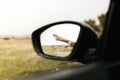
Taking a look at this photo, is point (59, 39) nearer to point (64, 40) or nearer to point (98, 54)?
point (64, 40)

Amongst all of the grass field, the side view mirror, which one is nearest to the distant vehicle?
Result: the side view mirror

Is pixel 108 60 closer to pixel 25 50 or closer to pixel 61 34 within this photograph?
pixel 61 34

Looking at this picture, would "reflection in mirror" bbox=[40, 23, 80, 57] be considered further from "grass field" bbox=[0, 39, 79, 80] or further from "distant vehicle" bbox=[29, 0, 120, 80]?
"grass field" bbox=[0, 39, 79, 80]

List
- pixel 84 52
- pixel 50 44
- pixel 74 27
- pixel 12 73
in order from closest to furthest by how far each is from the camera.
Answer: pixel 84 52 → pixel 74 27 → pixel 50 44 → pixel 12 73

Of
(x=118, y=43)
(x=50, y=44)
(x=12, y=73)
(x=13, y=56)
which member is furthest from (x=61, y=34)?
(x=13, y=56)

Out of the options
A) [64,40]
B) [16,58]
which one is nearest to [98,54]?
[64,40]

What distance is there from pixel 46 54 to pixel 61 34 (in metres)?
0.09

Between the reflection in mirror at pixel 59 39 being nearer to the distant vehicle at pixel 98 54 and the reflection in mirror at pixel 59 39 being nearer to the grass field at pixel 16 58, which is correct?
the distant vehicle at pixel 98 54

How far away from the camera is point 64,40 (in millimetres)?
1239

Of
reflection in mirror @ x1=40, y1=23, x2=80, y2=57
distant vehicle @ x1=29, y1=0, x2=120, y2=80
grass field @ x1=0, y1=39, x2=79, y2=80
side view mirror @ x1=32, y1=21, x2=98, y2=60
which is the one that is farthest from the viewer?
grass field @ x1=0, y1=39, x2=79, y2=80

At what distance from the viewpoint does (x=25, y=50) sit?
940cm

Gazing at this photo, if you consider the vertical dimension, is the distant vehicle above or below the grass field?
above

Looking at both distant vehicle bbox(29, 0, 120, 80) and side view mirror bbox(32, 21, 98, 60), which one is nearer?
distant vehicle bbox(29, 0, 120, 80)

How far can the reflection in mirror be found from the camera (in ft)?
3.92
